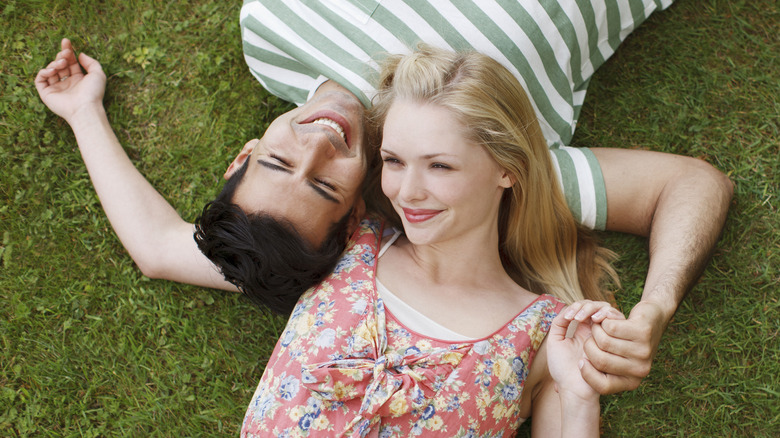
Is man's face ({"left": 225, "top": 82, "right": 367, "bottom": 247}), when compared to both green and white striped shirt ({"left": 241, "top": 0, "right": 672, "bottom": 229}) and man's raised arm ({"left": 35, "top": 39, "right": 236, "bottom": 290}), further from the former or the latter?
man's raised arm ({"left": 35, "top": 39, "right": 236, "bottom": 290})

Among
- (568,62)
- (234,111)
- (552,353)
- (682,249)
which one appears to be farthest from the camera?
(234,111)

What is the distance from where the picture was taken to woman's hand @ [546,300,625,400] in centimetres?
302

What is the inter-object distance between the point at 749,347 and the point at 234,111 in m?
4.02

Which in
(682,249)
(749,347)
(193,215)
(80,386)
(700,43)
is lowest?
(80,386)

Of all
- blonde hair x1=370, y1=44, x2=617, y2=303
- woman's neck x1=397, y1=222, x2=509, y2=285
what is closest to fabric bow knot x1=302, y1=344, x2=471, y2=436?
woman's neck x1=397, y1=222, x2=509, y2=285

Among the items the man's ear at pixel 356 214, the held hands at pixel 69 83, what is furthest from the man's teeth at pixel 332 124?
the held hands at pixel 69 83

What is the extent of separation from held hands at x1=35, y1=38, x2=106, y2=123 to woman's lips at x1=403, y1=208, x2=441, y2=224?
2627 millimetres

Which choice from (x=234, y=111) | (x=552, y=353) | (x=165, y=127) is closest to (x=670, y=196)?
(x=552, y=353)

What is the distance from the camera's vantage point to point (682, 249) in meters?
3.47

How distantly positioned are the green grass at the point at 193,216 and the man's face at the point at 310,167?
42.7 inches

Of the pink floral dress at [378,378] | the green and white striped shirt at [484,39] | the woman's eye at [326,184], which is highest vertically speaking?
the green and white striped shirt at [484,39]

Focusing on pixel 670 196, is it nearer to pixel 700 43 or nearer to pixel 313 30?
pixel 700 43

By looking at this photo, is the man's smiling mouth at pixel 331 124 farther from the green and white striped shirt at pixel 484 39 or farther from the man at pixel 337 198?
the green and white striped shirt at pixel 484 39

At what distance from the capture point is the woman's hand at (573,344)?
3.02 meters
